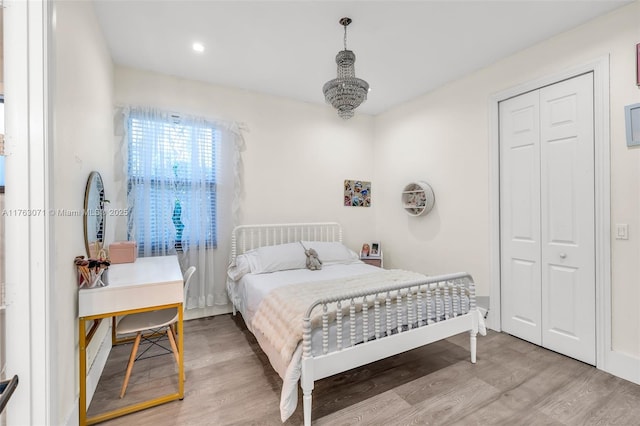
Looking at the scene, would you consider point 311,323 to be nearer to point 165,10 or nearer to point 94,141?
point 94,141

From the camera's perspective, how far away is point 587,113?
2287mm

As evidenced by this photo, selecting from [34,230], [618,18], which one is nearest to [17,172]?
[34,230]

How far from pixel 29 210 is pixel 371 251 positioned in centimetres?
354

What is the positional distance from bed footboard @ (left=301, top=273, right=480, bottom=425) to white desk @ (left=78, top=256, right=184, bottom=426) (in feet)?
2.92

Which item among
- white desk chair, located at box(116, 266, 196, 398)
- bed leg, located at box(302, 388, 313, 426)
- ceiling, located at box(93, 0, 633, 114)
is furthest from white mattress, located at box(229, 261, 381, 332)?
ceiling, located at box(93, 0, 633, 114)

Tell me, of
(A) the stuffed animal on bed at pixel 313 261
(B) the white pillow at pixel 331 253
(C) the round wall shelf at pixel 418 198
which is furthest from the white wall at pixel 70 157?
(C) the round wall shelf at pixel 418 198

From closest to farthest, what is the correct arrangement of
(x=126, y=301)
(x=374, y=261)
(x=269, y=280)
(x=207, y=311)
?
(x=126, y=301) → (x=269, y=280) → (x=207, y=311) → (x=374, y=261)

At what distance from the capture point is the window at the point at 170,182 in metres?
2.88

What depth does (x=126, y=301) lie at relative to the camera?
1.70 metres

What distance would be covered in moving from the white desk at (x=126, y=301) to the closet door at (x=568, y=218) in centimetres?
303

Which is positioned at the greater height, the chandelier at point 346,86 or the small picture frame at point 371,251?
the chandelier at point 346,86

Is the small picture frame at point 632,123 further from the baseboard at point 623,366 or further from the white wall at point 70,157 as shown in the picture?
the white wall at point 70,157

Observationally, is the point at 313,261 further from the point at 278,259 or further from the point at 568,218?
the point at 568,218

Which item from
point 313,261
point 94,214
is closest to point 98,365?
point 94,214
